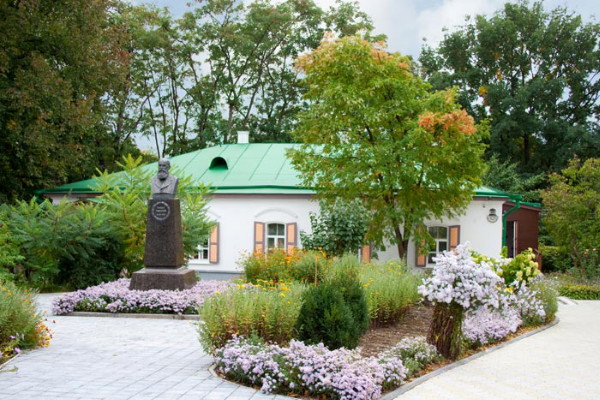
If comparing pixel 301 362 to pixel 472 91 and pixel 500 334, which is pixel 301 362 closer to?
pixel 500 334

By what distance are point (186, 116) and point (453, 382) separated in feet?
101

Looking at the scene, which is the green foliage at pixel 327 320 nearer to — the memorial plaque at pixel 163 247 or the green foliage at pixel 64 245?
the memorial plaque at pixel 163 247

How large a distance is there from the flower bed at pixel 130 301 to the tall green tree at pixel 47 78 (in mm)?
9993

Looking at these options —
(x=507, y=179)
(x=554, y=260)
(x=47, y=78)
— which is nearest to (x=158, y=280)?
(x=47, y=78)

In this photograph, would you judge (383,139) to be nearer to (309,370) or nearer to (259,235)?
(259,235)

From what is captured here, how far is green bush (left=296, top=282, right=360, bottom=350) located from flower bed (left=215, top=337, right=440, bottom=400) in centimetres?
39

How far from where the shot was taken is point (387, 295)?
36.9ft

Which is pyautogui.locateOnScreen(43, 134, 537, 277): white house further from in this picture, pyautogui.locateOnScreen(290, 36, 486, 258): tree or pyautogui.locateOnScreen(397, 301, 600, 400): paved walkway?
pyautogui.locateOnScreen(397, 301, 600, 400): paved walkway

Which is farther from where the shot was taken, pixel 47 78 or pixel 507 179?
pixel 507 179

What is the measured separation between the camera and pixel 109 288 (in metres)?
13.0

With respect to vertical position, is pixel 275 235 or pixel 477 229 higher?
pixel 477 229

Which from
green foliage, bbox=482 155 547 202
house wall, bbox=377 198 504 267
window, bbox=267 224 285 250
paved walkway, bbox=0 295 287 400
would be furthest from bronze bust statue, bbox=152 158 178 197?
green foliage, bbox=482 155 547 202

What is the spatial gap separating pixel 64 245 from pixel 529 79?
28638mm

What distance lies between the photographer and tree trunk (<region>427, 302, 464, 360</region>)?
8781mm
